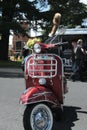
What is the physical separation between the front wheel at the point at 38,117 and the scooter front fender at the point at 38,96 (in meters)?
0.10

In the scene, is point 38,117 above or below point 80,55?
below

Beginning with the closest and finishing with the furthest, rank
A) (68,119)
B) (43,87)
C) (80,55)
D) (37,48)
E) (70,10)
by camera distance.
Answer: (37,48) → (43,87) → (68,119) → (80,55) → (70,10)

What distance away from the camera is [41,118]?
23.2 ft

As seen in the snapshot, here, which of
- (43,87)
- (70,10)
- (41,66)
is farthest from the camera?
(70,10)

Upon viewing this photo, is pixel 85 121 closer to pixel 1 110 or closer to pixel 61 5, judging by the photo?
pixel 1 110

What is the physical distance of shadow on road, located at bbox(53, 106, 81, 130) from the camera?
7.96 m

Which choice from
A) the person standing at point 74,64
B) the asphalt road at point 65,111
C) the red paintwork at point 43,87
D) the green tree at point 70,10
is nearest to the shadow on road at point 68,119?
the asphalt road at point 65,111

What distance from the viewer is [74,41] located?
19281 millimetres

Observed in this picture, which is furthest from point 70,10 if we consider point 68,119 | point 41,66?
point 41,66

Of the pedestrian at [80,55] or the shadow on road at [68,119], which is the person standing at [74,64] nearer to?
the pedestrian at [80,55]

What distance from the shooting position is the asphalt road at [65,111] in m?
8.04

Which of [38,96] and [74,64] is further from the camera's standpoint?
[74,64]

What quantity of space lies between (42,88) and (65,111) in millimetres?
2198

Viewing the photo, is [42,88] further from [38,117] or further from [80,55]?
[80,55]
